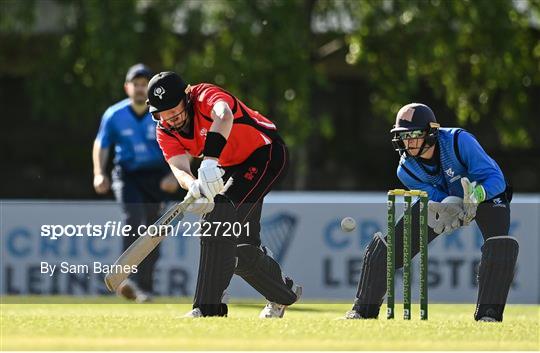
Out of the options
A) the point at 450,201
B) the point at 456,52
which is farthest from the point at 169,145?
the point at 456,52

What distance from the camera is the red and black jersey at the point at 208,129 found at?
8.43 meters

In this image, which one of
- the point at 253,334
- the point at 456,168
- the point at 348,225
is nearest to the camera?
the point at 253,334

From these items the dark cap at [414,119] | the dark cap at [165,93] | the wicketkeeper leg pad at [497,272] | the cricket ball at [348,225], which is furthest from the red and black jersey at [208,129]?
the wicketkeeper leg pad at [497,272]

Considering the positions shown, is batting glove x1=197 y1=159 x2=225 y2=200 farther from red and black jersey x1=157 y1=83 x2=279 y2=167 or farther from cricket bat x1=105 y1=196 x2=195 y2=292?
red and black jersey x1=157 y1=83 x2=279 y2=167

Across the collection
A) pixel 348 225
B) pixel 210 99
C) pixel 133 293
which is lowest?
pixel 133 293

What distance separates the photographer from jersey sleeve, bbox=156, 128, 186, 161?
28.5 feet

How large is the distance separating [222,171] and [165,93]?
0.58 m

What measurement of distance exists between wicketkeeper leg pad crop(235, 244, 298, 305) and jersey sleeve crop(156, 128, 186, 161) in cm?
71

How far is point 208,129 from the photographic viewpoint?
8406mm

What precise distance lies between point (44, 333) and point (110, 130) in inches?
166

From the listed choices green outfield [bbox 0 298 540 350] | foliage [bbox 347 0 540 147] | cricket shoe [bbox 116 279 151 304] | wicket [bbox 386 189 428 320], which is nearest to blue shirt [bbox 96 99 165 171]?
cricket shoe [bbox 116 279 151 304]

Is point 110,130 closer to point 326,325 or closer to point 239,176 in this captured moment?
point 239,176

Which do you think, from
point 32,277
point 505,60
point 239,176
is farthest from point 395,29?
point 239,176

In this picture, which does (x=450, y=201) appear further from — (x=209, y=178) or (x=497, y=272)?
(x=209, y=178)
